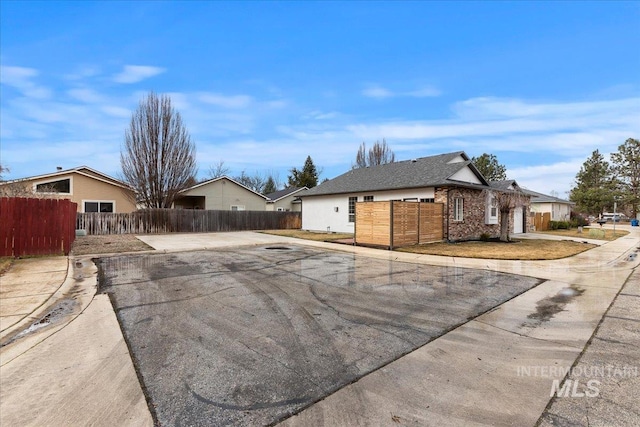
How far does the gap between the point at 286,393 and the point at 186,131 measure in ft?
86.6

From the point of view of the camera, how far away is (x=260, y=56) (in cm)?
1514

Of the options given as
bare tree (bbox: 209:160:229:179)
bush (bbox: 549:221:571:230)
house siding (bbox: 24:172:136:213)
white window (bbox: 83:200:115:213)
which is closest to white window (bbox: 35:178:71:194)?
house siding (bbox: 24:172:136:213)

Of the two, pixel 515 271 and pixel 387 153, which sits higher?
pixel 387 153

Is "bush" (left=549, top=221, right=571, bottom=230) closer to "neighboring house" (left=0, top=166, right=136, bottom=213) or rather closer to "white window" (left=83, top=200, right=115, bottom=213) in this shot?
"neighboring house" (left=0, top=166, right=136, bottom=213)

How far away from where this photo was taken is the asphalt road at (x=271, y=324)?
276cm

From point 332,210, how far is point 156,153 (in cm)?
1459

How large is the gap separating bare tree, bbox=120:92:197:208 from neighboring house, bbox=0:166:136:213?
1281 mm

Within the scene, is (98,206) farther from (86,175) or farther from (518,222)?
(518,222)

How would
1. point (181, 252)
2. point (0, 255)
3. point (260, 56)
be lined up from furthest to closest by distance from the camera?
point (260, 56), point (181, 252), point (0, 255)

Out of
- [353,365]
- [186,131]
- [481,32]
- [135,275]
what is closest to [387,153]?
[186,131]

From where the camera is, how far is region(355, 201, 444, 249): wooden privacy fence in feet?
45.7

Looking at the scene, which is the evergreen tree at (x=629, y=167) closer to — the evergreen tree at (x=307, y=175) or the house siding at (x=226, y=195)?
the evergreen tree at (x=307, y=175)

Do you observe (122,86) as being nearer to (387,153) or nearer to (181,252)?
(181,252)

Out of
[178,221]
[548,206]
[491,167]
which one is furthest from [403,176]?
[491,167]
